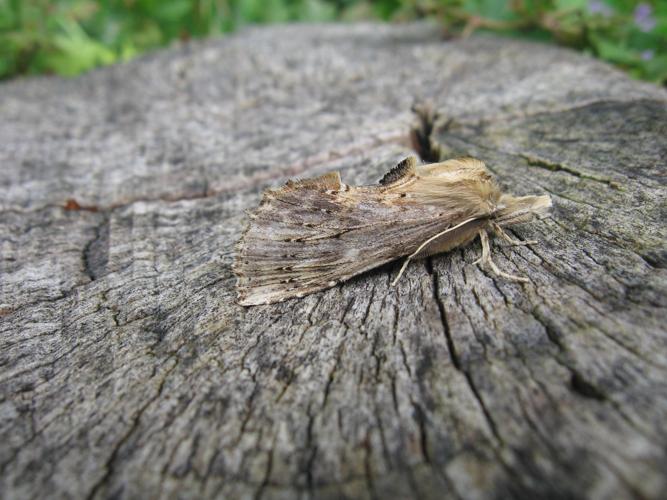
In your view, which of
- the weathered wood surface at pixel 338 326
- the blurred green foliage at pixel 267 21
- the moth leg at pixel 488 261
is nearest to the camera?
the weathered wood surface at pixel 338 326

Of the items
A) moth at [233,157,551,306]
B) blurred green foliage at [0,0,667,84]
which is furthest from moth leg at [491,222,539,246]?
blurred green foliage at [0,0,667,84]

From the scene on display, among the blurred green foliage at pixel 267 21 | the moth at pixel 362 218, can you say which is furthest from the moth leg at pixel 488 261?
the blurred green foliage at pixel 267 21

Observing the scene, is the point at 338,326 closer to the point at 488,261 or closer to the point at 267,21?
the point at 488,261

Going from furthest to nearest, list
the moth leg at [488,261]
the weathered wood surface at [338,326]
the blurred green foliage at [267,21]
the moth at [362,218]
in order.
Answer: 1. the blurred green foliage at [267,21]
2. the moth at [362,218]
3. the moth leg at [488,261]
4. the weathered wood surface at [338,326]

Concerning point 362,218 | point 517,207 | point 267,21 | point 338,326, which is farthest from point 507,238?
point 267,21

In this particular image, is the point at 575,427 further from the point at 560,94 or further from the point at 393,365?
the point at 560,94

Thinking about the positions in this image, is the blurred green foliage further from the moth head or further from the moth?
the moth

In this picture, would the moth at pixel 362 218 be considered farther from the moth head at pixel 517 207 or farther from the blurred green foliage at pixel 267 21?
the blurred green foliage at pixel 267 21

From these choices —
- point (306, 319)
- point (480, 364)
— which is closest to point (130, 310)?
point (306, 319)
